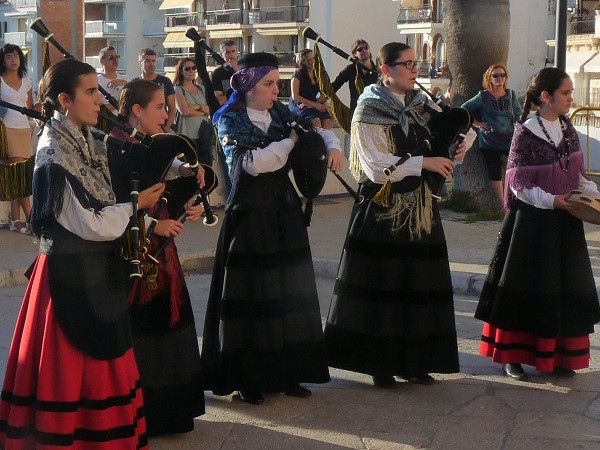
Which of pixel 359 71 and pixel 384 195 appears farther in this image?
pixel 359 71

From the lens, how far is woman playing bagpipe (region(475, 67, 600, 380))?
6.62 meters

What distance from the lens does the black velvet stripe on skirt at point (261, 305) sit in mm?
6172

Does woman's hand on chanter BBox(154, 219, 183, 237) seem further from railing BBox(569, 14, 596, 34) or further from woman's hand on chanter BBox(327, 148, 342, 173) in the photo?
railing BBox(569, 14, 596, 34)

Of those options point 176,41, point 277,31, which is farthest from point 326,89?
point 176,41

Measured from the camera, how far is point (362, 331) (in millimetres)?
6578

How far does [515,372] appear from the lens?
6.78m

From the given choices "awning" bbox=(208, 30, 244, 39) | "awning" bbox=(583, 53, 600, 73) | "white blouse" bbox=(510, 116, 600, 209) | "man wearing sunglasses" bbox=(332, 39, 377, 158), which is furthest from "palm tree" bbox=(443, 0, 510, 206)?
"awning" bbox=(208, 30, 244, 39)

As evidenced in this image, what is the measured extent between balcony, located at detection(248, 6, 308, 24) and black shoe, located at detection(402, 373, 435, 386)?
47.8 m

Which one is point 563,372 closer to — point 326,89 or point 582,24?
point 326,89

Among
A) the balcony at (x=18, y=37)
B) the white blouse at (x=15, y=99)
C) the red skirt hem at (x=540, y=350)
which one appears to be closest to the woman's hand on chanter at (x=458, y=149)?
the red skirt hem at (x=540, y=350)

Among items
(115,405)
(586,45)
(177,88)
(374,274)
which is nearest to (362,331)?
(374,274)

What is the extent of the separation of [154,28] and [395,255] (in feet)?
216

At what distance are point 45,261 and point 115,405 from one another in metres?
0.69

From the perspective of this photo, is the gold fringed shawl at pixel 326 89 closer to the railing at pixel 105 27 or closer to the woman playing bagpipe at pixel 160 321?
the woman playing bagpipe at pixel 160 321
